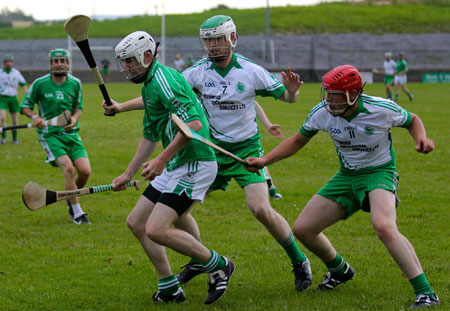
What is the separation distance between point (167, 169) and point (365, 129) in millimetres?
1602

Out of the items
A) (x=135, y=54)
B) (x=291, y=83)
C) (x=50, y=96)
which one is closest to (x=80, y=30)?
(x=135, y=54)

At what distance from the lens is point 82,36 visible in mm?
5805

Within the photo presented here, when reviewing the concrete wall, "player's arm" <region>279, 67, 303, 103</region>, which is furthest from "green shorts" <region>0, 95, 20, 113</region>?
the concrete wall

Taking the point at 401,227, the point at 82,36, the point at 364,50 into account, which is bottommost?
the point at 364,50

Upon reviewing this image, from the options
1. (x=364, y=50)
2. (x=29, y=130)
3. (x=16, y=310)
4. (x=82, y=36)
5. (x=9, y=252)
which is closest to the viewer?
(x=16, y=310)

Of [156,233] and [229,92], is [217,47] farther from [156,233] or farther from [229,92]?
[156,233]

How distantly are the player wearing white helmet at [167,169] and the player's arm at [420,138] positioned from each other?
158cm

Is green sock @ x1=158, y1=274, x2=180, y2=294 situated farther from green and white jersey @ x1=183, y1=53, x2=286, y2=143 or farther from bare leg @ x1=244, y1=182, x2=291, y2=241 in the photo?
green and white jersey @ x1=183, y1=53, x2=286, y2=143

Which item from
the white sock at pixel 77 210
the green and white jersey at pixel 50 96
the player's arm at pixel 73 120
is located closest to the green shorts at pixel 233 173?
the white sock at pixel 77 210

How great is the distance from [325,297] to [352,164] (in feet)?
3.68

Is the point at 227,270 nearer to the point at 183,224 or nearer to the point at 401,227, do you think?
the point at 183,224

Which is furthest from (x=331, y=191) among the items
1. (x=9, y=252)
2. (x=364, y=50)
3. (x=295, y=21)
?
(x=295, y=21)

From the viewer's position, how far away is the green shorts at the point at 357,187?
17.4 ft

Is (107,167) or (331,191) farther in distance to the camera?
(107,167)
